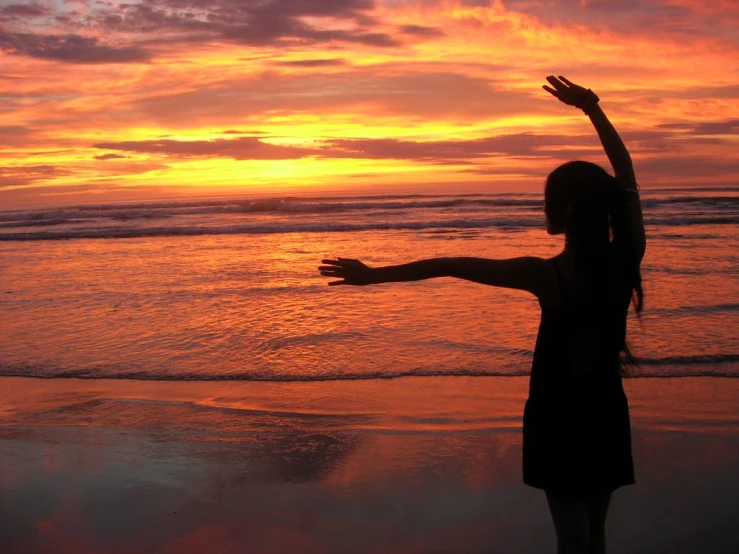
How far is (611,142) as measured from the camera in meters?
2.48

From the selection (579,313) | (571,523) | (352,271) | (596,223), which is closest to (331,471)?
(571,523)

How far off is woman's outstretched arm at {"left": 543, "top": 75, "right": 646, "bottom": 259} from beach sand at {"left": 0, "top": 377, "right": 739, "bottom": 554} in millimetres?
1837

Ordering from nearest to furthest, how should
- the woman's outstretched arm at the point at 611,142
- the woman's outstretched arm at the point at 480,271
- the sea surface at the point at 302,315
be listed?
the woman's outstretched arm at the point at 480,271 → the woman's outstretched arm at the point at 611,142 → the sea surface at the point at 302,315

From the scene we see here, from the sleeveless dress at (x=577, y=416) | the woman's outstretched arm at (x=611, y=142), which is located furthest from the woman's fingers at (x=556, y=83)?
the sleeveless dress at (x=577, y=416)

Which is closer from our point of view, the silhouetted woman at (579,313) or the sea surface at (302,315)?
the silhouetted woman at (579,313)

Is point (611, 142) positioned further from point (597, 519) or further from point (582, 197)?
point (597, 519)

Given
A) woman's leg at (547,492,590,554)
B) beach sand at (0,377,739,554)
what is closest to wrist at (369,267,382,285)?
woman's leg at (547,492,590,554)

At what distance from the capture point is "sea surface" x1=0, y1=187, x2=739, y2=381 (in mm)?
6781

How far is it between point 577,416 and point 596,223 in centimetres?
68

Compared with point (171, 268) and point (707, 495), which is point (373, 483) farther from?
point (171, 268)

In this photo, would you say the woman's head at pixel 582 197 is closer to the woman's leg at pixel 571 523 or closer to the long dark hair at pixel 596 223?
the long dark hair at pixel 596 223

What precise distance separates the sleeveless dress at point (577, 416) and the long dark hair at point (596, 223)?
5.4 inches

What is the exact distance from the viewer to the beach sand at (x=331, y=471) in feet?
11.7

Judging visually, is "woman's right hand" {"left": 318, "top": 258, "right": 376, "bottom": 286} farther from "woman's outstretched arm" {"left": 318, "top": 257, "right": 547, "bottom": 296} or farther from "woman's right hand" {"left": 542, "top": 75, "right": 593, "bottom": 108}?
"woman's right hand" {"left": 542, "top": 75, "right": 593, "bottom": 108}
